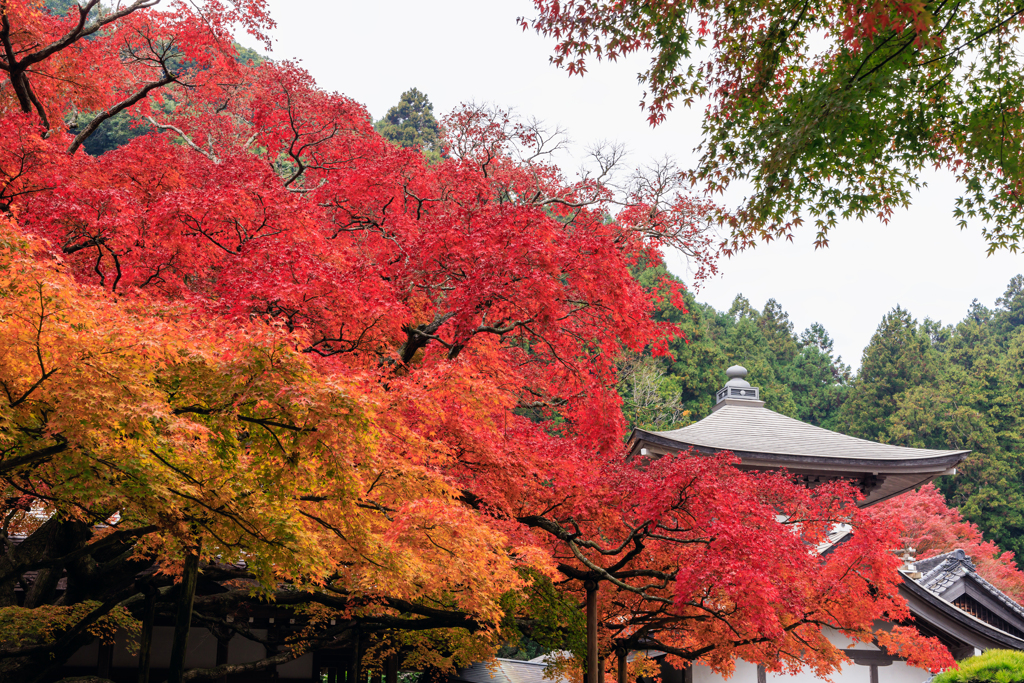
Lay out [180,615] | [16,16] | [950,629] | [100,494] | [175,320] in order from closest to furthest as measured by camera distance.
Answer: [100,494]
[175,320]
[180,615]
[16,16]
[950,629]

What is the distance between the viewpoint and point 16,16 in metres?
8.97

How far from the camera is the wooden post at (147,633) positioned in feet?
27.1

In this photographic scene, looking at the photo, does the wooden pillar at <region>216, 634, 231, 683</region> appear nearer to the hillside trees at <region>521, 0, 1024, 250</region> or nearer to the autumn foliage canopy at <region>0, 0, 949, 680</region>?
the autumn foliage canopy at <region>0, 0, 949, 680</region>

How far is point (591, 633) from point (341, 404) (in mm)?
5069

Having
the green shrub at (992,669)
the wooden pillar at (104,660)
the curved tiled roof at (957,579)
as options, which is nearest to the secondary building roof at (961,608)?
the curved tiled roof at (957,579)

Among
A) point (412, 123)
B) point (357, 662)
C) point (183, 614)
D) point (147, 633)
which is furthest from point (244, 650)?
point (412, 123)

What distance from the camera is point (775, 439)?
45.3 feet

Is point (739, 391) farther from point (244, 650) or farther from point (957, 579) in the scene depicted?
point (244, 650)

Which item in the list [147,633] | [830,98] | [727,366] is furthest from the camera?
[727,366]

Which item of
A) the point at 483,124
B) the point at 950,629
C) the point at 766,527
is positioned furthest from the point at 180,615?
the point at 950,629

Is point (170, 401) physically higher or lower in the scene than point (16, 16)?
lower

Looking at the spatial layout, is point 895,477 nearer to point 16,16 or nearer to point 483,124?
point 483,124

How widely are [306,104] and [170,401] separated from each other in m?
8.43

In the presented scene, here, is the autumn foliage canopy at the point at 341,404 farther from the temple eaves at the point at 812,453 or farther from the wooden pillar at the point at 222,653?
the temple eaves at the point at 812,453
